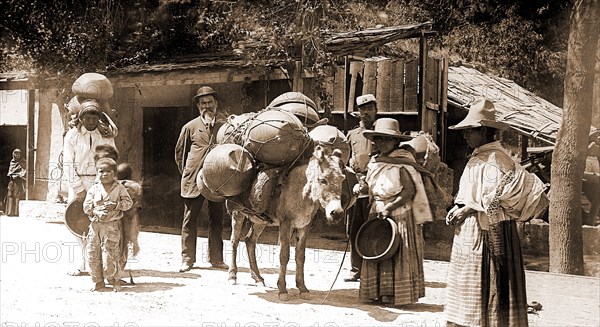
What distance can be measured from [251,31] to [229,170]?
324 inches

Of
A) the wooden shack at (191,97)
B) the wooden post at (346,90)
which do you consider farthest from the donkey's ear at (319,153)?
the wooden post at (346,90)

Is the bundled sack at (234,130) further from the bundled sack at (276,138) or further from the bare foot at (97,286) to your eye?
the bare foot at (97,286)

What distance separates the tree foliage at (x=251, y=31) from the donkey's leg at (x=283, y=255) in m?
4.69

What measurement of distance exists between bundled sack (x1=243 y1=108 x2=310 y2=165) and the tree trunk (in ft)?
14.7

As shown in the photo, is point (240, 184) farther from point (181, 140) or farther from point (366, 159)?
point (181, 140)

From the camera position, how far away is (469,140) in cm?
564

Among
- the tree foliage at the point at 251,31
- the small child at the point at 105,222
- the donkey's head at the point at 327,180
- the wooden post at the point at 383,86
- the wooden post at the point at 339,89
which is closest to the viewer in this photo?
the donkey's head at the point at 327,180

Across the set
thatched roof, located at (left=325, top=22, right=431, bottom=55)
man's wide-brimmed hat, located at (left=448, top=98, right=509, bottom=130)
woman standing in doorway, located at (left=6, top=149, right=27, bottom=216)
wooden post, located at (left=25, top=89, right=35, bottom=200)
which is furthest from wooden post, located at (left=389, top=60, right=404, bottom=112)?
woman standing in doorway, located at (left=6, top=149, right=27, bottom=216)

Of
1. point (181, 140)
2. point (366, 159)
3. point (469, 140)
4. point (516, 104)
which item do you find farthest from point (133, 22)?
point (469, 140)

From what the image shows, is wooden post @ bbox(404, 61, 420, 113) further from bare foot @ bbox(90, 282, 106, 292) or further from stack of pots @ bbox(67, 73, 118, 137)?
bare foot @ bbox(90, 282, 106, 292)

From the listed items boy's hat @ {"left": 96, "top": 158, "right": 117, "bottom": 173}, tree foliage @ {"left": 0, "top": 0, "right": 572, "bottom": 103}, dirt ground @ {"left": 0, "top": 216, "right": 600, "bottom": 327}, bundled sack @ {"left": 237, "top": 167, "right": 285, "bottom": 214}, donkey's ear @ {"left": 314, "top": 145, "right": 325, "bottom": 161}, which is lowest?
dirt ground @ {"left": 0, "top": 216, "right": 600, "bottom": 327}

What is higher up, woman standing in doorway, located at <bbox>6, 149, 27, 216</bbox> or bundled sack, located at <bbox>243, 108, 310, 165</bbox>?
bundled sack, located at <bbox>243, 108, 310, 165</bbox>

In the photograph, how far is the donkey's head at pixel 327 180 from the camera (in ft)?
22.4

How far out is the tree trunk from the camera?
31.6ft
